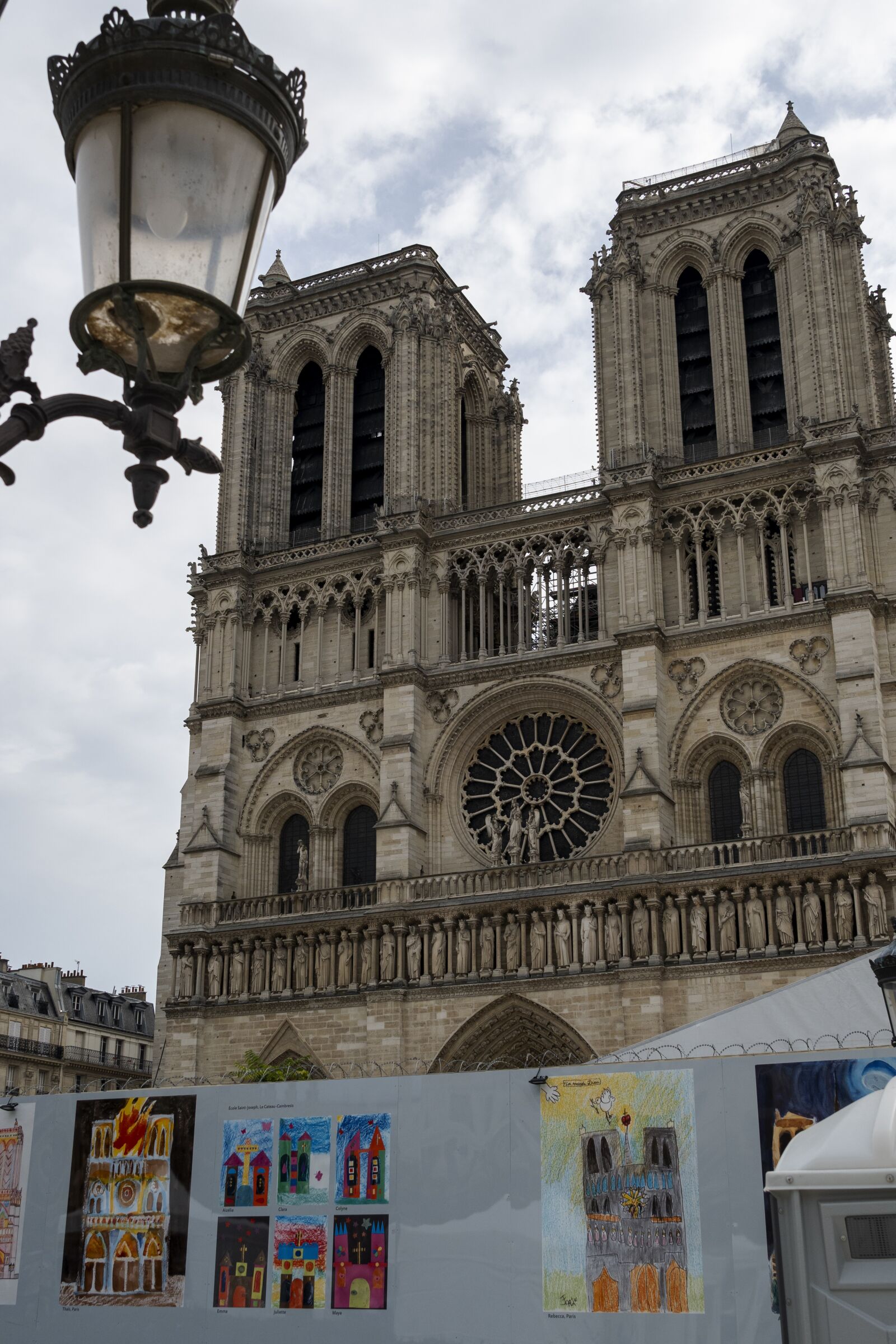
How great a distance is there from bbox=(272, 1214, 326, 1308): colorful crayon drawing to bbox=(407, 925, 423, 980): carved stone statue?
16119 millimetres

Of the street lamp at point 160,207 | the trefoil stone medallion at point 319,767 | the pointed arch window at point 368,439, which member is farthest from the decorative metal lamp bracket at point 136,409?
the pointed arch window at point 368,439

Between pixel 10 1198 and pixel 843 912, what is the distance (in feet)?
53.5

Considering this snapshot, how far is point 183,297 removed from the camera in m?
4.14

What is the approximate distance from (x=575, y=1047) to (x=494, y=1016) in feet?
5.79

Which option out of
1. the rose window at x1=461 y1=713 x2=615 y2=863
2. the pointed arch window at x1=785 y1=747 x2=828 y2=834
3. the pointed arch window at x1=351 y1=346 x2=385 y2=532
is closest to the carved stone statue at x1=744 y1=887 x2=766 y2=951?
the pointed arch window at x1=785 y1=747 x2=828 y2=834

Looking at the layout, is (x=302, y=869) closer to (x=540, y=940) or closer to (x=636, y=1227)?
(x=540, y=940)

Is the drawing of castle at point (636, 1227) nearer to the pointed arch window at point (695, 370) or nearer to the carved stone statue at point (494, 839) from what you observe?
the carved stone statue at point (494, 839)

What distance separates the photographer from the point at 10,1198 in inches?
580

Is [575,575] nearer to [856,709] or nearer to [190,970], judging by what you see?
[856,709]

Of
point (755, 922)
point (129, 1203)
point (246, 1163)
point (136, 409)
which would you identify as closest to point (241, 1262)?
point (246, 1163)

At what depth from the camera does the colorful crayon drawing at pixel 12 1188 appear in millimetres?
14461

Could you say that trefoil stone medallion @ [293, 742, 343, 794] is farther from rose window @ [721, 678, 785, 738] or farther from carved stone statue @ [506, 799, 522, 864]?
rose window @ [721, 678, 785, 738]

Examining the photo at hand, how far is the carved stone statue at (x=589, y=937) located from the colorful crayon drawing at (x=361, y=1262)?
1535 cm

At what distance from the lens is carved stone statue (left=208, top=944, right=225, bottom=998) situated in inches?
1240
